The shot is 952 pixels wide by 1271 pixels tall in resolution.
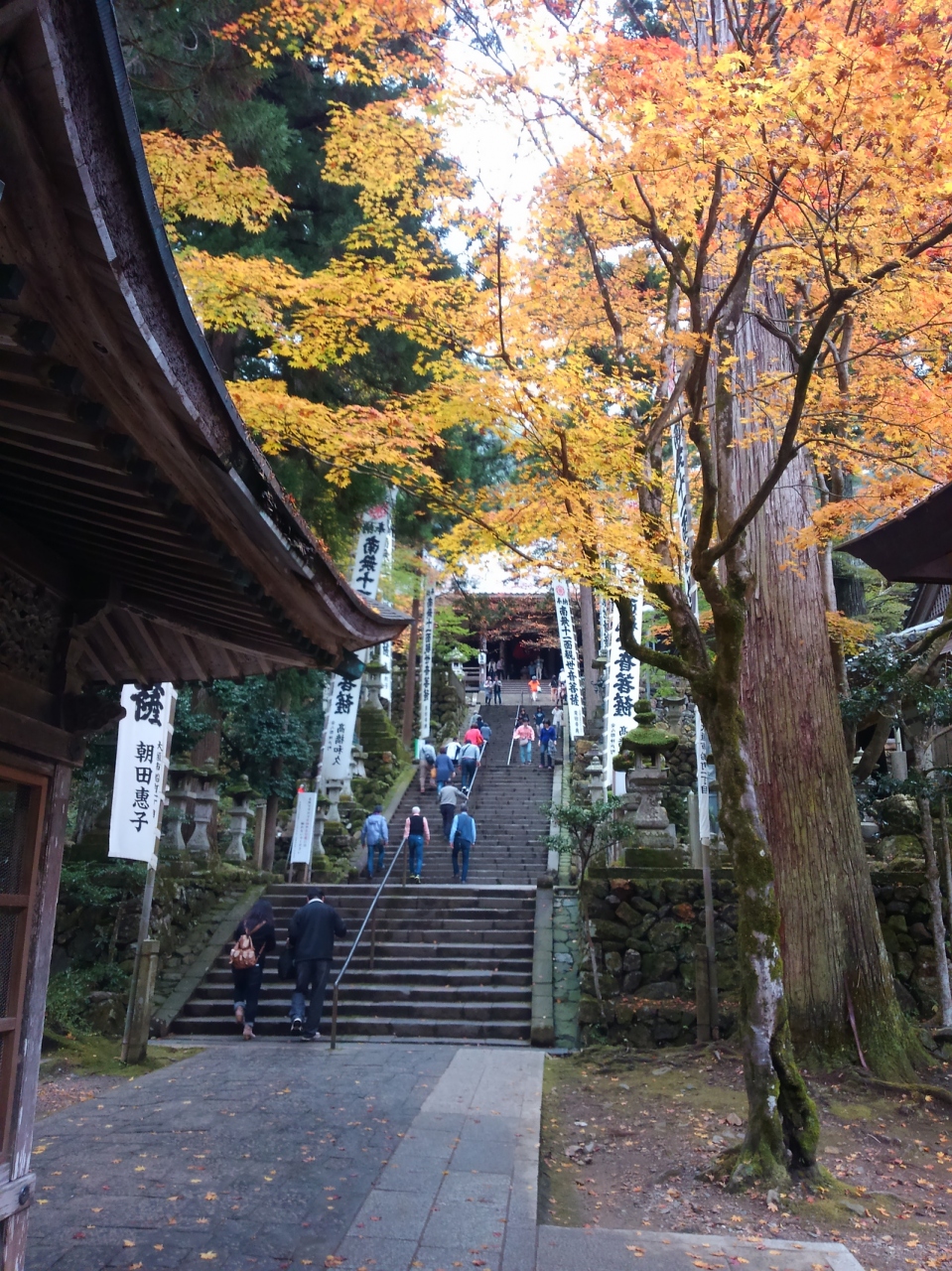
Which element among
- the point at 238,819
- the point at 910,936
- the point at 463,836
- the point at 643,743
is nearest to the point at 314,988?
the point at 643,743

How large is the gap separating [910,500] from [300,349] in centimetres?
580

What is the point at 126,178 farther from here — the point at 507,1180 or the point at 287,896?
the point at 287,896

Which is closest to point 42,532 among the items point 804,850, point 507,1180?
point 507,1180

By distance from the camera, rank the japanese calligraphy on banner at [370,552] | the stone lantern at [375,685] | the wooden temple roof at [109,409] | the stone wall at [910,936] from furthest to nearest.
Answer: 1. the stone lantern at [375,685]
2. the japanese calligraphy on banner at [370,552]
3. the stone wall at [910,936]
4. the wooden temple roof at [109,409]

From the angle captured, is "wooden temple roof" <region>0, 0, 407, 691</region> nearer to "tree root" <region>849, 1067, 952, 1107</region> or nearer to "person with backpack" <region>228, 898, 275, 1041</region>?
"tree root" <region>849, 1067, 952, 1107</region>

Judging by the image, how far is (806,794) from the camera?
27.0 ft

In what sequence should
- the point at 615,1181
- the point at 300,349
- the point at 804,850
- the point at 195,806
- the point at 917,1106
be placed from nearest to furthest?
1. the point at 615,1181
2. the point at 917,1106
3. the point at 804,850
4. the point at 300,349
5. the point at 195,806

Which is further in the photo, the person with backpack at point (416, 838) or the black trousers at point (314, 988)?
the person with backpack at point (416, 838)

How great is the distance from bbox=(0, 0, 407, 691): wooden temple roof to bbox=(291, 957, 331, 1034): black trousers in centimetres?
646

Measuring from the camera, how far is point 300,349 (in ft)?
28.8

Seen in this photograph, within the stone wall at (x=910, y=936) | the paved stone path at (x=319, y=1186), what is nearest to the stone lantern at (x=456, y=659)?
the stone wall at (x=910, y=936)

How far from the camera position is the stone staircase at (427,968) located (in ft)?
34.9

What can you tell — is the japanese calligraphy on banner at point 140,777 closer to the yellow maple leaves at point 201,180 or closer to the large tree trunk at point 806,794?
the yellow maple leaves at point 201,180

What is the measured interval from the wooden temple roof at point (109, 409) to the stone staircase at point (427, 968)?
25.1 feet
